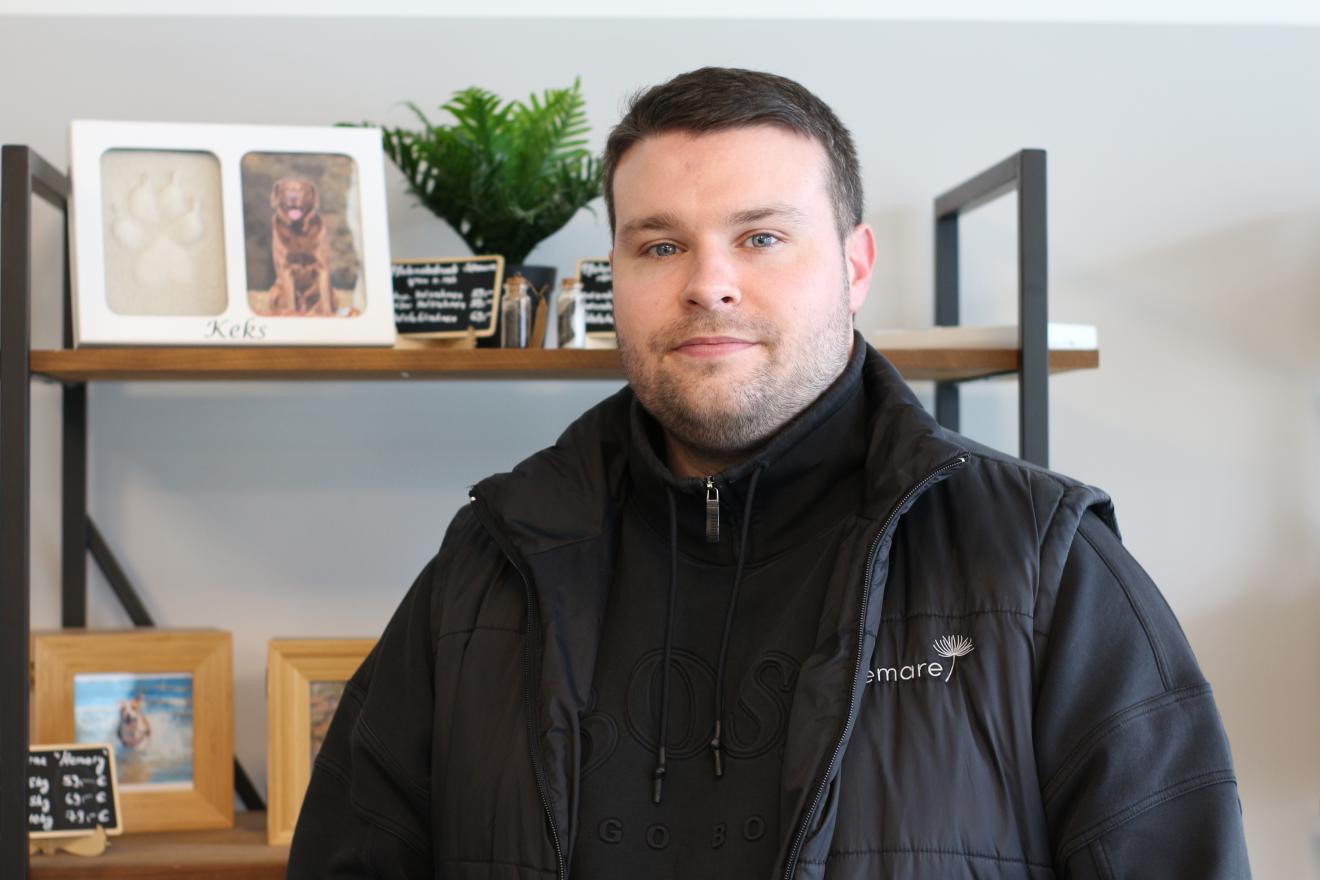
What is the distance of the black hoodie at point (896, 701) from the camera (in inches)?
43.2

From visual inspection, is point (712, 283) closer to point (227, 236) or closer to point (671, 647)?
point (671, 647)

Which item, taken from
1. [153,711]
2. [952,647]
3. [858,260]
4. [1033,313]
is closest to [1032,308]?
[1033,313]

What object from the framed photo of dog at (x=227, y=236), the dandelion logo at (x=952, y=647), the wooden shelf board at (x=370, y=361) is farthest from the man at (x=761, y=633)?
the framed photo of dog at (x=227, y=236)

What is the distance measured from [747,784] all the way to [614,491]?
0.34 m

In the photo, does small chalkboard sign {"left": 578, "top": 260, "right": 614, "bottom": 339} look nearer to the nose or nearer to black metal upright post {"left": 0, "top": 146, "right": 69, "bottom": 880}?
the nose

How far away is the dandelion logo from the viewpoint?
1154mm

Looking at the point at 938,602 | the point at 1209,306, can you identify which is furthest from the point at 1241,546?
the point at 938,602

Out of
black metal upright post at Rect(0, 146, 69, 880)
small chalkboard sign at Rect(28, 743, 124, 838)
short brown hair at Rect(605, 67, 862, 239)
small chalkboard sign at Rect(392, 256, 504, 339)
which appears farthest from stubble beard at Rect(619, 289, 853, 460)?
small chalkboard sign at Rect(28, 743, 124, 838)

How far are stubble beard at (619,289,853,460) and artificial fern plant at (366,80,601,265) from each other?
0.45 metres

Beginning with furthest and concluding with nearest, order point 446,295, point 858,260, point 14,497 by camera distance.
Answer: point 446,295
point 14,497
point 858,260

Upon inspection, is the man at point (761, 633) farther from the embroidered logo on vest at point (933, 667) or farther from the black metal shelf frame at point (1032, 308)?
the black metal shelf frame at point (1032, 308)

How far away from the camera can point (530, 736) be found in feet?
4.01

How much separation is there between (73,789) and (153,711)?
0.13 metres

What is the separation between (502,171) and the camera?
1.71m
